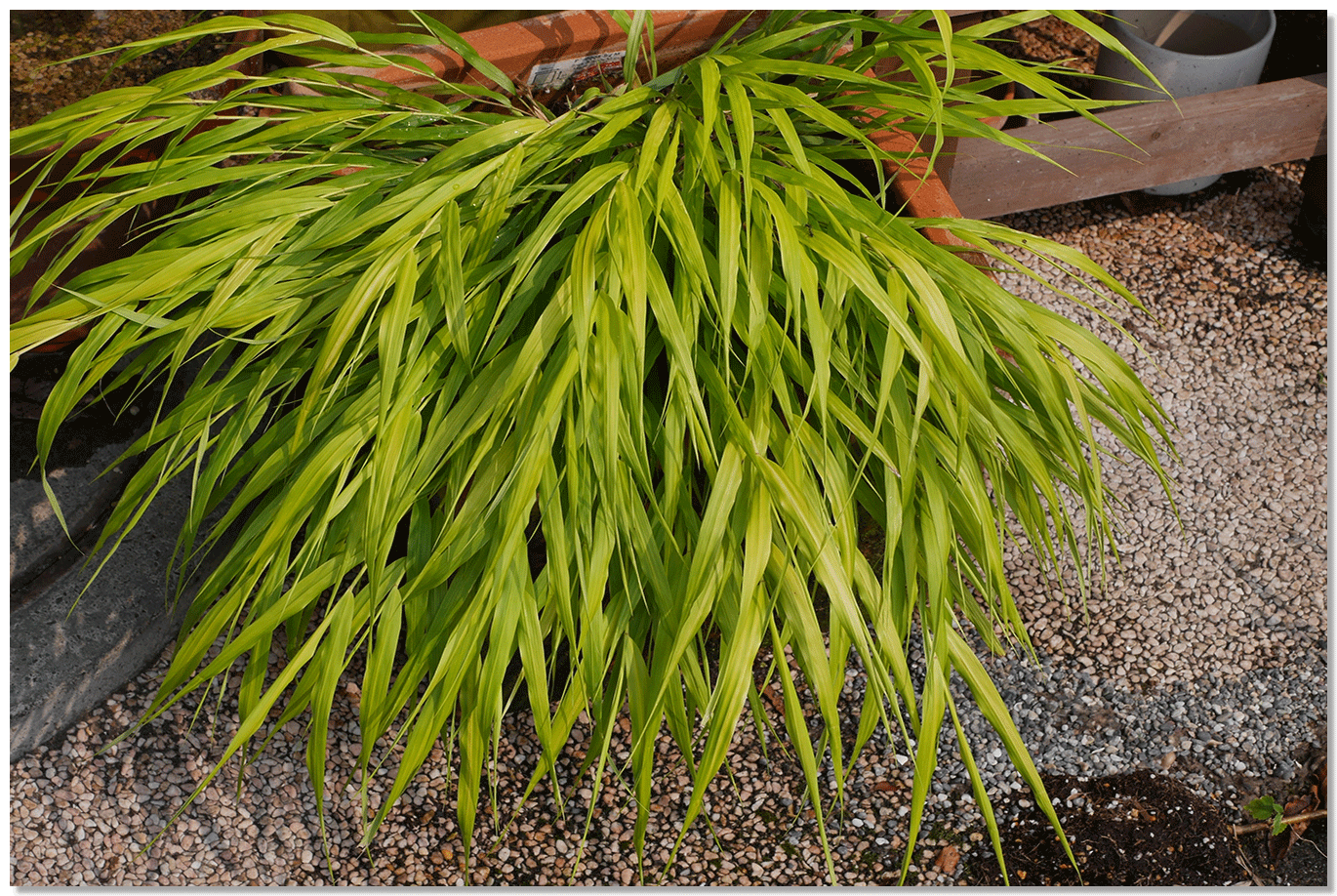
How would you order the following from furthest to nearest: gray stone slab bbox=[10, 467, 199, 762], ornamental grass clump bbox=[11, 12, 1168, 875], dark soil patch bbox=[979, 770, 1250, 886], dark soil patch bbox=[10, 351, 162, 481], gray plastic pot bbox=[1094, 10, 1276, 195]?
gray plastic pot bbox=[1094, 10, 1276, 195] → dark soil patch bbox=[10, 351, 162, 481] → gray stone slab bbox=[10, 467, 199, 762] → dark soil patch bbox=[979, 770, 1250, 886] → ornamental grass clump bbox=[11, 12, 1168, 875]

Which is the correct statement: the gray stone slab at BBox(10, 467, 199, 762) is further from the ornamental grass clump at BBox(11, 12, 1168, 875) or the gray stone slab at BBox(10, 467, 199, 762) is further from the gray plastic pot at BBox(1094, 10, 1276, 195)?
the gray plastic pot at BBox(1094, 10, 1276, 195)

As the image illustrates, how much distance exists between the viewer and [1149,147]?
174 cm

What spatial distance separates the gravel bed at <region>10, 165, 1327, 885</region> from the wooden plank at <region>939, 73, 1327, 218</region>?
52 cm

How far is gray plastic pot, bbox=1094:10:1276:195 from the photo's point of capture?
72.6 inches

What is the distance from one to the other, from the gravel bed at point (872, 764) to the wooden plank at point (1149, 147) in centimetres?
52

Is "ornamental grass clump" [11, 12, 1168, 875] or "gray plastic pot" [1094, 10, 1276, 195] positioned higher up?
"gray plastic pot" [1094, 10, 1276, 195]

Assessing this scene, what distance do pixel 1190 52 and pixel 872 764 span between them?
165cm

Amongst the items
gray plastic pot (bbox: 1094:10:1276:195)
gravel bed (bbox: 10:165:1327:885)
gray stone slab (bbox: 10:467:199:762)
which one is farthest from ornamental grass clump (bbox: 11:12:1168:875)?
gray plastic pot (bbox: 1094:10:1276:195)

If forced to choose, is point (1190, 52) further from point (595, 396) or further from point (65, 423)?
point (65, 423)

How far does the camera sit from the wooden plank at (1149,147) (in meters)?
1.67

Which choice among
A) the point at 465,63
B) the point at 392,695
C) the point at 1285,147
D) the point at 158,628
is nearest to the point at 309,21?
the point at 465,63

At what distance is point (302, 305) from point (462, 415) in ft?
0.77

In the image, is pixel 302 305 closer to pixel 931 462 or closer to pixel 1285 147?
pixel 931 462

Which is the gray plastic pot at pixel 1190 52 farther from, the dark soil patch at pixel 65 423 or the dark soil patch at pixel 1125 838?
the dark soil patch at pixel 65 423
